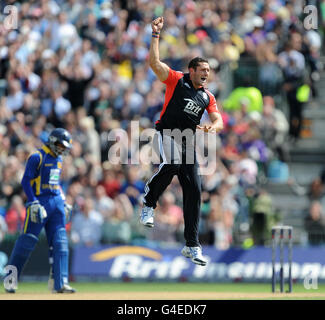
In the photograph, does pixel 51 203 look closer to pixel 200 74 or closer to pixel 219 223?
pixel 200 74

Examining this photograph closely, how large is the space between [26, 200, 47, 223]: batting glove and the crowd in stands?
5.36 metres

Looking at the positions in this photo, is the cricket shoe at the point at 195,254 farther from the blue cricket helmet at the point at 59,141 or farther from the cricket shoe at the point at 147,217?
the blue cricket helmet at the point at 59,141

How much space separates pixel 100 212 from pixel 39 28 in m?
6.43

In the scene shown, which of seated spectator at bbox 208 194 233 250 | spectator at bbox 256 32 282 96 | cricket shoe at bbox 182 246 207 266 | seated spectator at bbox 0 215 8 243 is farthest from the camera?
spectator at bbox 256 32 282 96

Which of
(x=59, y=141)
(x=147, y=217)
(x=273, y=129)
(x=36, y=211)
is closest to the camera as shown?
(x=147, y=217)

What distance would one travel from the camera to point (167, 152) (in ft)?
52.6

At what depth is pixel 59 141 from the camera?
737 inches

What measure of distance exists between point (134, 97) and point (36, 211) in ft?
30.1

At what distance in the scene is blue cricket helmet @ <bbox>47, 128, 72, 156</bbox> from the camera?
1870 cm

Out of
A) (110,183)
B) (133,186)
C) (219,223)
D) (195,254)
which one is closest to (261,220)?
(219,223)

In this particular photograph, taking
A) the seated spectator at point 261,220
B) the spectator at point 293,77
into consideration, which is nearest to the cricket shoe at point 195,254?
the seated spectator at point 261,220

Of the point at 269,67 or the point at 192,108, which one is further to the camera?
the point at 269,67

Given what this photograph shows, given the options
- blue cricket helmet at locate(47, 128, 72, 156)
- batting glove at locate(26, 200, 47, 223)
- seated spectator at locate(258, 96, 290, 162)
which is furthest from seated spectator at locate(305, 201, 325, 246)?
batting glove at locate(26, 200, 47, 223)

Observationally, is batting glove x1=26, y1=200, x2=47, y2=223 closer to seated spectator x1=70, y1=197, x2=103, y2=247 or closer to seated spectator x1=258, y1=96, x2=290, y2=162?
seated spectator x1=70, y1=197, x2=103, y2=247
